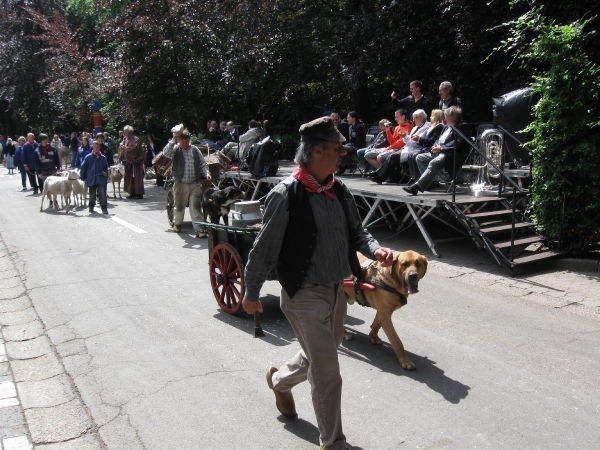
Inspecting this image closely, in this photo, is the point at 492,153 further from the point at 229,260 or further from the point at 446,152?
the point at 229,260

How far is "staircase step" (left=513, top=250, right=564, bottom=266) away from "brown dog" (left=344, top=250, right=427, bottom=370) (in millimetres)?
3504

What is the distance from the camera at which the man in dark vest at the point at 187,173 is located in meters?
11.1

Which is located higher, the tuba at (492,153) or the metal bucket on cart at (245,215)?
the tuba at (492,153)

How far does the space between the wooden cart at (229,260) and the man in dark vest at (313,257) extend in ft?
8.79

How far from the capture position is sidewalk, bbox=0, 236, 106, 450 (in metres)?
4.34

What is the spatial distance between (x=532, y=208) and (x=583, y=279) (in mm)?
1754

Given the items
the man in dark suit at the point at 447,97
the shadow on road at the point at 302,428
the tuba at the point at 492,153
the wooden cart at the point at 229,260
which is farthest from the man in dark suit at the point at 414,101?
the shadow on road at the point at 302,428

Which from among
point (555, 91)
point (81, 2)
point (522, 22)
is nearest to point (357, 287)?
point (555, 91)

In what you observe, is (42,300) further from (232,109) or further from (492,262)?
(232,109)

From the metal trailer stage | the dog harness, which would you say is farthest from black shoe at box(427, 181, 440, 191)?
the dog harness

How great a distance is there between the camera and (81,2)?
3070 cm

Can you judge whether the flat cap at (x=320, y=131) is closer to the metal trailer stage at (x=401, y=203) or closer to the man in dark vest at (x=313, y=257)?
the man in dark vest at (x=313, y=257)

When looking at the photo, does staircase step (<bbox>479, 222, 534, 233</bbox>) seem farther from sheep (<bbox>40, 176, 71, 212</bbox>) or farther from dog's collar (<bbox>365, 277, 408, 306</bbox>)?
sheep (<bbox>40, 176, 71, 212</bbox>)

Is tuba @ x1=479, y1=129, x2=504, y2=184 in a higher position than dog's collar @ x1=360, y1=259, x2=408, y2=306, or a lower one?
higher
